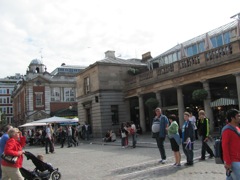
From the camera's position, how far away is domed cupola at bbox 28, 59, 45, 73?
62750mm

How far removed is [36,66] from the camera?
63.3 meters

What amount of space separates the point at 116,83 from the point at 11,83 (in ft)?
257

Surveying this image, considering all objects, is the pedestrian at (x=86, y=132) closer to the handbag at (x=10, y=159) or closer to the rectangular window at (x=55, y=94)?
the handbag at (x=10, y=159)

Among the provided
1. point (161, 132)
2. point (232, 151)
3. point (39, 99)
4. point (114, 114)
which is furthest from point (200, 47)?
point (39, 99)

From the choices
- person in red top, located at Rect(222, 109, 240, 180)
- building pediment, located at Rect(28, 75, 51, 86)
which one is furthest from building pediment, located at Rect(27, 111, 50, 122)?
person in red top, located at Rect(222, 109, 240, 180)

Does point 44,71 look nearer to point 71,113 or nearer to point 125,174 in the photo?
point 71,113

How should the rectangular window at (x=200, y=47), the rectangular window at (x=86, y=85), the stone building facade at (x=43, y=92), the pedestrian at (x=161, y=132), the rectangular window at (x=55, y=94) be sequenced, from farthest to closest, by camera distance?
the rectangular window at (x=55, y=94) < the stone building facade at (x=43, y=92) < the rectangular window at (x=86, y=85) < the rectangular window at (x=200, y=47) < the pedestrian at (x=161, y=132)

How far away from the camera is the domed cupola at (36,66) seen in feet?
206

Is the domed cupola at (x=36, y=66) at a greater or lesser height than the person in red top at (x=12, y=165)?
greater

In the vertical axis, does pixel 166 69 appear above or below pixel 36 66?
below

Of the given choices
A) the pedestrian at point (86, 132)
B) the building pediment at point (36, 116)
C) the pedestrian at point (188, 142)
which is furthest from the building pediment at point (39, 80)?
the pedestrian at point (188, 142)

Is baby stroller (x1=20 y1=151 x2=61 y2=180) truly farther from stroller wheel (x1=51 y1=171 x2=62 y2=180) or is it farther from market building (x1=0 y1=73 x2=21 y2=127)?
market building (x1=0 y1=73 x2=21 y2=127)

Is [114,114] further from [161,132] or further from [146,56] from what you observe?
[161,132]

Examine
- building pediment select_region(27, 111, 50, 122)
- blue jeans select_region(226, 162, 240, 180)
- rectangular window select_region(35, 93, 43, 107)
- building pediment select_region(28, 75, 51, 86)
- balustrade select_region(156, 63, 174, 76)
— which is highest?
building pediment select_region(28, 75, 51, 86)
